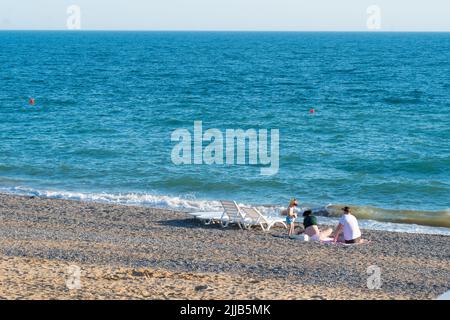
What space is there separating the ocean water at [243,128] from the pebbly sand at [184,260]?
137 inches

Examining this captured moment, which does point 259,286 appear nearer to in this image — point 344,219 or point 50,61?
point 344,219

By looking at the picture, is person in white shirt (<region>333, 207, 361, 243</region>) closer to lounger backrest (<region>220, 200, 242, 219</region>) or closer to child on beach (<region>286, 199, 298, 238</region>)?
child on beach (<region>286, 199, 298, 238</region>)

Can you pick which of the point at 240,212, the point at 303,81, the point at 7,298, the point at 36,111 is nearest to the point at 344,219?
the point at 240,212

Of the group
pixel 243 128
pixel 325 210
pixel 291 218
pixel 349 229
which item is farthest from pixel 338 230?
pixel 243 128

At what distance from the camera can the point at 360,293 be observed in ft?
38.7

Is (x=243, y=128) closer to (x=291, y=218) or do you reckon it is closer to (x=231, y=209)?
(x=231, y=209)

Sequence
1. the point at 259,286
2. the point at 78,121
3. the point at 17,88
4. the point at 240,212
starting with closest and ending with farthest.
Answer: the point at 259,286
the point at 240,212
the point at 78,121
the point at 17,88

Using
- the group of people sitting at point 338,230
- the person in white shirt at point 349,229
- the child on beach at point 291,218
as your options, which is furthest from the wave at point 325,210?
the person in white shirt at point 349,229

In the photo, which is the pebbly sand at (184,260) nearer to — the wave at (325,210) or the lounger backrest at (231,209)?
the lounger backrest at (231,209)

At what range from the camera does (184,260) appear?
1423 centimetres

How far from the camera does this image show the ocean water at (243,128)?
23.9m

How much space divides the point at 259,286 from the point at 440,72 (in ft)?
203

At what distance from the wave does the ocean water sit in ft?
0.21

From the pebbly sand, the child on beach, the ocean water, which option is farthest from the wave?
the child on beach
